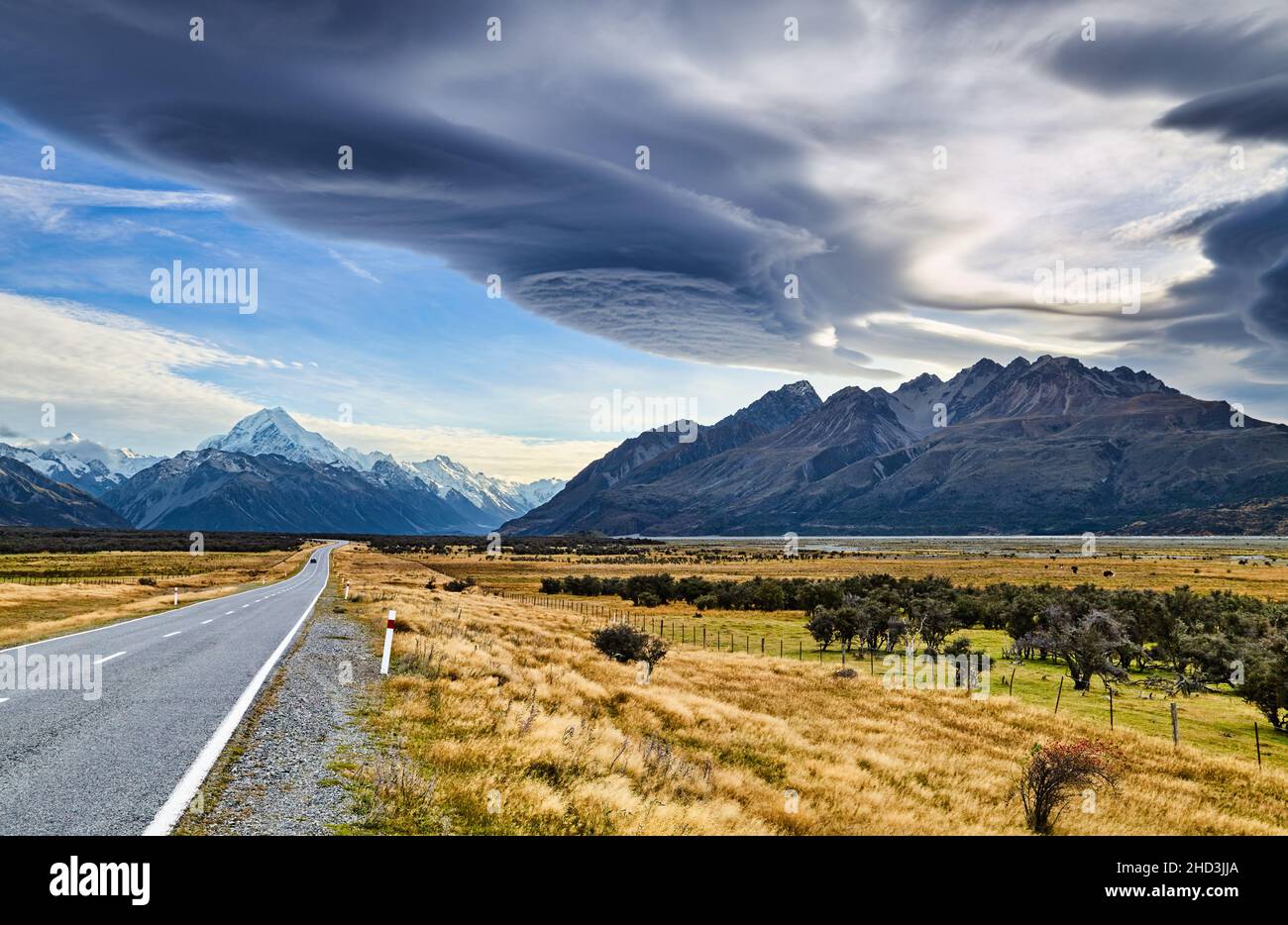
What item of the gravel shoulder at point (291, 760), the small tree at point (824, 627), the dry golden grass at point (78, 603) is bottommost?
the small tree at point (824, 627)

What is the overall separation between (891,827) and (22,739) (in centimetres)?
1352

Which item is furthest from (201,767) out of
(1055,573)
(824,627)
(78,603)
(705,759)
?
(1055,573)

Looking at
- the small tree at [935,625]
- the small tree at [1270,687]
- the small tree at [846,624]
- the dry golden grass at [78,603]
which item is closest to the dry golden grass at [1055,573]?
the dry golden grass at [78,603]

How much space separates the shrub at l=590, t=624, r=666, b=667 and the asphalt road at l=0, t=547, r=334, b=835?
14039 millimetres

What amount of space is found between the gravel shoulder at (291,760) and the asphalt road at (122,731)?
0.99 ft

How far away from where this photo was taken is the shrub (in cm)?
3234

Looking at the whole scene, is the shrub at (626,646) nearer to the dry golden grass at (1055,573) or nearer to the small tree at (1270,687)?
the small tree at (1270,687)

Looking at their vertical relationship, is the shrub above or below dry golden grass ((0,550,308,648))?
below

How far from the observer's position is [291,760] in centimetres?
978

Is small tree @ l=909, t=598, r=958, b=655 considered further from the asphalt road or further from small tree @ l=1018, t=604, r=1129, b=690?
the asphalt road

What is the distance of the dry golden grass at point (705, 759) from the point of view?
9.79 m

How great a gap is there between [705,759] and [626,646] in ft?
53.3

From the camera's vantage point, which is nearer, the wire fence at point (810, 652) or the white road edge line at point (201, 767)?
the white road edge line at point (201, 767)

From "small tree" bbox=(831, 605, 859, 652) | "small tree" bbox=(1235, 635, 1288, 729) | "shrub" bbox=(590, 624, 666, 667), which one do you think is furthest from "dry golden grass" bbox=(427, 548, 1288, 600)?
"shrub" bbox=(590, 624, 666, 667)
